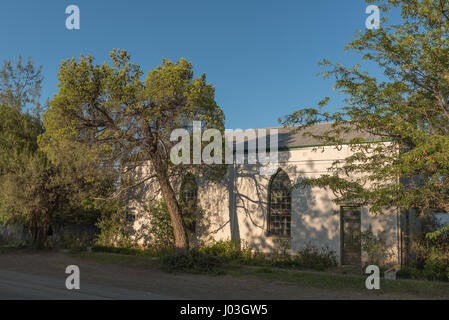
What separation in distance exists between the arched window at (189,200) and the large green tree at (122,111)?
416 centimetres

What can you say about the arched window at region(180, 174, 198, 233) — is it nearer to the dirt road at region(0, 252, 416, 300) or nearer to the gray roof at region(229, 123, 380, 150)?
the gray roof at region(229, 123, 380, 150)

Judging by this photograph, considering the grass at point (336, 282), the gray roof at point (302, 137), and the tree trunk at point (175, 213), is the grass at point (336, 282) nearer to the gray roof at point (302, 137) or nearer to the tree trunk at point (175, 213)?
the tree trunk at point (175, 213)

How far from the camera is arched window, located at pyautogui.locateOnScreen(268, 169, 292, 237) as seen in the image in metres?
18.4

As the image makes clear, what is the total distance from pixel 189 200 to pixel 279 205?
205 inches

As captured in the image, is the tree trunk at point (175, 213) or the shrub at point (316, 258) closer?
the tree trunk at point (175, 213)

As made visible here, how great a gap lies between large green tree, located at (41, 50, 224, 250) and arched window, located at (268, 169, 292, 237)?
4.84 metres

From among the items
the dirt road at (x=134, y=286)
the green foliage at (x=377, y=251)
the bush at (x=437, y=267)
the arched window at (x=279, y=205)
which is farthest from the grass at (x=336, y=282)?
the arched window at (x=279, y=205)

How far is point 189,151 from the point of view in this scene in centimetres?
1589

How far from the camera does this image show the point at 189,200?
21.2 metres

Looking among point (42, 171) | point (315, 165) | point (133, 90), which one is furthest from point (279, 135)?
point (42, 171)

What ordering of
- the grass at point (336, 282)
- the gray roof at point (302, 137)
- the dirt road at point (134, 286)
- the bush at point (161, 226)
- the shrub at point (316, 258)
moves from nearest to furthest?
the dirt road at point (134, 286) → the grass at point (336, 282) → the shrub at point (316, 258) → the gray roof at point (302, 137) → the bush at point (161, 226)

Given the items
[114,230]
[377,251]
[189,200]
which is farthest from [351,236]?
[114,230]

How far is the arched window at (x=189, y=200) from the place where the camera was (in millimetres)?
20141
